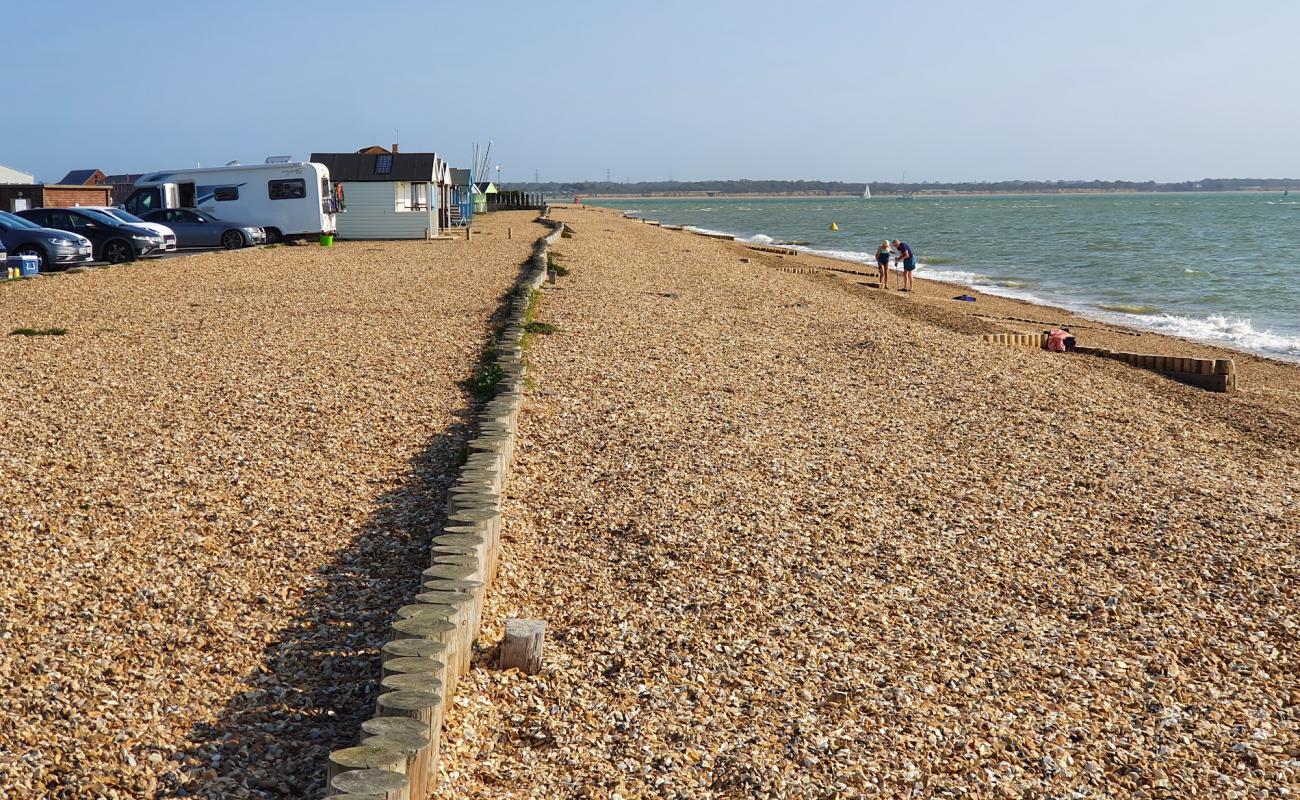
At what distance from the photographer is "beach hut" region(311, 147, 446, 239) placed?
33.9m

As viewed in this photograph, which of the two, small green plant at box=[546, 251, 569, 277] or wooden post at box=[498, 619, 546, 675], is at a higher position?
small green plant at box=[546, 251, 569, 277]

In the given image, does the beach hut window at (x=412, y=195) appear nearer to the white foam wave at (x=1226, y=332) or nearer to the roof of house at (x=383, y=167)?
the roof of house at (x=383, y=167)

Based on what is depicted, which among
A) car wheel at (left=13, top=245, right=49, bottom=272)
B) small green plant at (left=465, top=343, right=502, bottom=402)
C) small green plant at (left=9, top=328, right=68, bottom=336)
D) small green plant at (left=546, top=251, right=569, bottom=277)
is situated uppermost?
car wheel at (left=13, top=245, right=49, bottom=272)

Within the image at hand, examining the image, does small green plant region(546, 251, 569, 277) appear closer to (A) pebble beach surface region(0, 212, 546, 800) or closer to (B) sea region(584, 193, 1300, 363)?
(A) pebble beach surface region(0, 212, 546, 800)

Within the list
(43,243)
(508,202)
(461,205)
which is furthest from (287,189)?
(508,202)

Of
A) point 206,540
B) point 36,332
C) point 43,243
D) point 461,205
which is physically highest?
point 461,205

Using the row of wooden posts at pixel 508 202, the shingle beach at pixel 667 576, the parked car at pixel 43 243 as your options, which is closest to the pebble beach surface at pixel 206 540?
the shingle beach at pixel 667 576

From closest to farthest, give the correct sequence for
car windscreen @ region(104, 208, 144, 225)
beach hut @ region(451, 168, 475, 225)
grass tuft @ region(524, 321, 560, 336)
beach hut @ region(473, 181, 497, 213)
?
1. grass tuft @ region(524, 321, 560, 336)
2. car windscreen @ region(104, 208, 144, 225)
3. beach hut @ region(451, 168, 475, 225)
4. beach hut @ region(473, 181, 497, 213)

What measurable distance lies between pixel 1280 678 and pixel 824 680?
6.75 ft

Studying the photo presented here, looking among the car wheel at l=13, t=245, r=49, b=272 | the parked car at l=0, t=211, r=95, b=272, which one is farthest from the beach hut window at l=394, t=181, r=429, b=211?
the car wheel at l=13, t=245, r=49, b=272

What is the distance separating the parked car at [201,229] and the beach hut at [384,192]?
544 cm

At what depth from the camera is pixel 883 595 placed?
222 inches

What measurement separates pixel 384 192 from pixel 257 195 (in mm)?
4841

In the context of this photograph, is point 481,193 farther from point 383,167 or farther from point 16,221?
point 16,221
